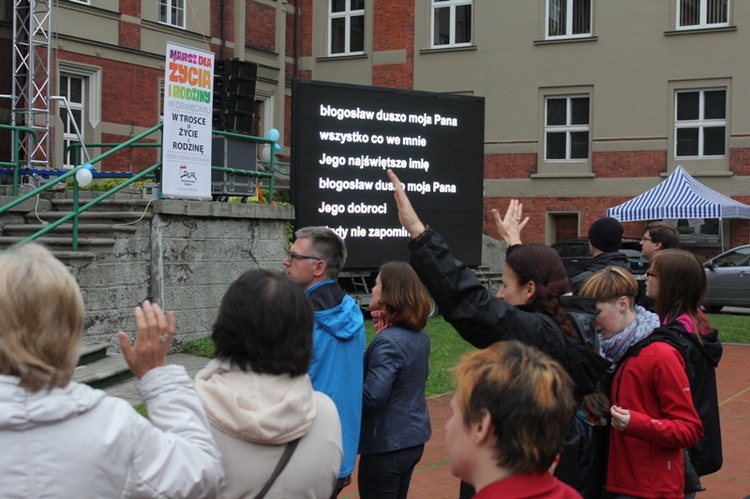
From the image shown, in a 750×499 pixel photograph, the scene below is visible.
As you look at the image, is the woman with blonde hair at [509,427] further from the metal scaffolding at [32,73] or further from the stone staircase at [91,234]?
the metal scaffolding at [32,73]

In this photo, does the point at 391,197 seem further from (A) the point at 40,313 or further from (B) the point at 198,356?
(A) the point at 40,313

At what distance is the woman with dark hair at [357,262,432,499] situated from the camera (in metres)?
4.47

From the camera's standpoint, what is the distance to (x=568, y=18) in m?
27.1

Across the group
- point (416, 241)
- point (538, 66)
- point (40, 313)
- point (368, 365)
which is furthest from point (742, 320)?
point (40, 313)

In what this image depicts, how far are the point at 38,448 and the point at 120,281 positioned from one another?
364 inches

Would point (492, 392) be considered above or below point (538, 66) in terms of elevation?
below

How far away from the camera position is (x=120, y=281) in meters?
11.1

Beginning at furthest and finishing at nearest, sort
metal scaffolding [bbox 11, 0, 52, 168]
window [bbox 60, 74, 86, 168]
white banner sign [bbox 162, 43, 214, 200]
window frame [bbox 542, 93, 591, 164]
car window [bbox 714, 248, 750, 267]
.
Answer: window frame [bbox 542, 93, 591, 164], window [bbox 60, 74, 86, 168], car window [bbox 714, 248, 750, 267], metal scaffolding [bbox 11, 0, 52, 168], white banner sign [bbox 162, 43, 214, 200]

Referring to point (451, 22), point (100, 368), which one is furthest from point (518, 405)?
point (451, 22)

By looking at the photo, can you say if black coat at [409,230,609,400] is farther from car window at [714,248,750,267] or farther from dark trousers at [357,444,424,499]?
car window at [714,248,750,267]

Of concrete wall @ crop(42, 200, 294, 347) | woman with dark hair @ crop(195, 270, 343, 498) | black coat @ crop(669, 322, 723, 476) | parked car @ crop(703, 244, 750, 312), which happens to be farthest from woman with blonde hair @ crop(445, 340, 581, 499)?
parked car @ crop(703, 244, 750, 312)

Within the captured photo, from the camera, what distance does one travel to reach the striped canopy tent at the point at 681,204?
21938 mm

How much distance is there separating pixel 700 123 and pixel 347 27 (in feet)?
37.4

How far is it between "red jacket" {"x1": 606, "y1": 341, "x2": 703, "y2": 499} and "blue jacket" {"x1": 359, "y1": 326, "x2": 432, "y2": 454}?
108 cm
